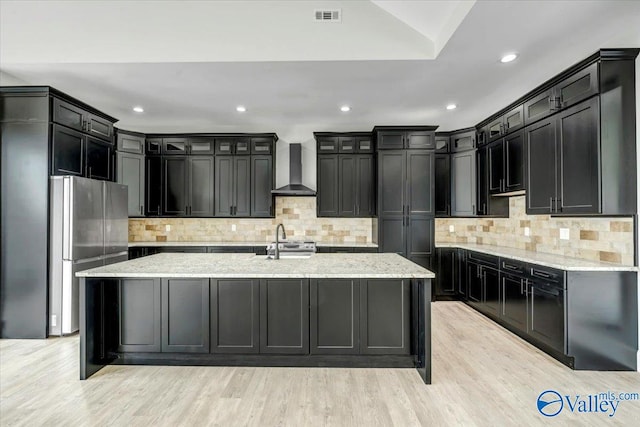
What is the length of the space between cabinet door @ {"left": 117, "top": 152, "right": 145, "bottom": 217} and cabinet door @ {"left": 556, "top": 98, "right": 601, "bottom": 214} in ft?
18.7

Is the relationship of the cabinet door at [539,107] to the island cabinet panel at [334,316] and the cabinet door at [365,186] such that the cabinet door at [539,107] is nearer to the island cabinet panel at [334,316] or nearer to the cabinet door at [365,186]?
the cabinet door at [365,186]

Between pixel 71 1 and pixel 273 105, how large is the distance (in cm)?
221

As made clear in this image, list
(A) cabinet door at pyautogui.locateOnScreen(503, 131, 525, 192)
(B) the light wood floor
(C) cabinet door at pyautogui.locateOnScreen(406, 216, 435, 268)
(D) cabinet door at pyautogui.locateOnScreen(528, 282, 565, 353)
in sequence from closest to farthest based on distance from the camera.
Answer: (B) the light wood floor < (D) cabinet door at pyautogui.locateOnScreen(528, 282, 565, 353) < (A) cabinet door at pyautogui.locateOnScreen(503, 131, 525, 192) < (C) cabinet door at pyautogui.locateOnScreen(406, 216, 435, 268)

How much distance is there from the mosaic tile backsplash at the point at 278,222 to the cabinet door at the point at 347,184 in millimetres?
416

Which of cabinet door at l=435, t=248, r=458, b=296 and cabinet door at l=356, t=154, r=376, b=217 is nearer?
cabinet door at l=435, t=248, r=458, b=296

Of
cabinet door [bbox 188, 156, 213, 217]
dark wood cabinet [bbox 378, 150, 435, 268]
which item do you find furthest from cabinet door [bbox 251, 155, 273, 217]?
dark wood cabinet [bbox 378, 150, 435, 268]

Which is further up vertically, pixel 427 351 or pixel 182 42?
pixel 182 42

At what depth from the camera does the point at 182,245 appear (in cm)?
512

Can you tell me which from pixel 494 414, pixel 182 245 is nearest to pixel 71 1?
pixel 182 245

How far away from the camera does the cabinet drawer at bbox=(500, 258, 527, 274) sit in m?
3.42

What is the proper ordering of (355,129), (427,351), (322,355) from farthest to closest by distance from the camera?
(355,129)
(322,355)
(427,351)

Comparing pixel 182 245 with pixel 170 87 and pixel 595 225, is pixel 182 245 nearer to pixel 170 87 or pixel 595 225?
pixel 170 87

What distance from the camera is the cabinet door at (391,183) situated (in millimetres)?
4953

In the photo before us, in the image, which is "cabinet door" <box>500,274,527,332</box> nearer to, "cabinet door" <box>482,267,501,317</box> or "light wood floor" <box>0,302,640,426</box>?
"cabinet door" <box>482,267,501,317</box>
